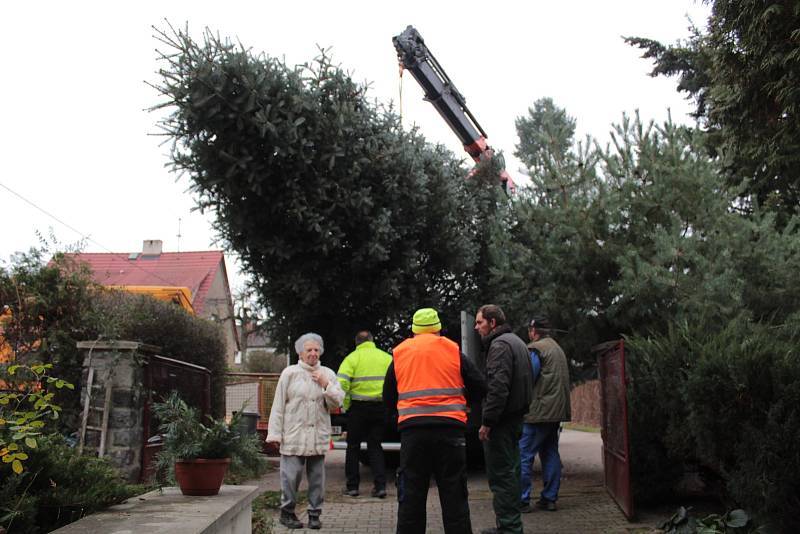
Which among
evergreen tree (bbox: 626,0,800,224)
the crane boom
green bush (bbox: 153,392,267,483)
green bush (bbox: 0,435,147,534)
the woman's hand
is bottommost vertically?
green bush (bbox: 0,435,147,534)

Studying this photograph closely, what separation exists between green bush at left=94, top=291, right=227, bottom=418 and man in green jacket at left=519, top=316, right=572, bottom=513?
4.43 metres

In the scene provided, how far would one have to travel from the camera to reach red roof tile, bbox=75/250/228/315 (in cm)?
3534

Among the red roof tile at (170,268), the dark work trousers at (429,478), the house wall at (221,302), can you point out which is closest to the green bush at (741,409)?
the dark work trousers at (429,478)

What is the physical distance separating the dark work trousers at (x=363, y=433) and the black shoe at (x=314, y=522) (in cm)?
197

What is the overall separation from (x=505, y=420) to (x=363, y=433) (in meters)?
3.05

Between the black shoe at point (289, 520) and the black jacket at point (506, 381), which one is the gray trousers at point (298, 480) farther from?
the black jacket at point (506, 381)

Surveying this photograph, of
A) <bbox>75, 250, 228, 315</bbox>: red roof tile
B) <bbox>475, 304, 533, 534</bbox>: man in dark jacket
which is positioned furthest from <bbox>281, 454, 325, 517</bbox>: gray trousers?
<bbox>75, 250, 228, 315</bbox>: red roof tile

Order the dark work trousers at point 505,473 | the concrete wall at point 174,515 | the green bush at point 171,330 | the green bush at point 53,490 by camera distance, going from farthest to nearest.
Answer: the green bush at point 171,330
the dark work trousers at point 505,473
the concrete wall at point 174,515
the green bush at point 53,490

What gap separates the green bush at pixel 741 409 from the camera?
4.66m

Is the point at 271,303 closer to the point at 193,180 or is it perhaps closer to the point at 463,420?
the point at 193,180

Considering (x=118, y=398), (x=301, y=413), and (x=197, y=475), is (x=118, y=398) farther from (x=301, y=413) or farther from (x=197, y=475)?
(x=197, y=475)

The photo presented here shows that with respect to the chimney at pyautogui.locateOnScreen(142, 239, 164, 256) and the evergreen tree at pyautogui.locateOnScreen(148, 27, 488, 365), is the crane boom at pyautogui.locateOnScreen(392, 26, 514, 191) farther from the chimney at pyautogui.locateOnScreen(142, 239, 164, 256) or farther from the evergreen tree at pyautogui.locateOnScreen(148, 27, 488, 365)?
the chimney at pyautogui.locateOnScreen(142, 239, 164, 256)

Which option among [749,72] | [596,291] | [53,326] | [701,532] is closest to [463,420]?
[701,532]

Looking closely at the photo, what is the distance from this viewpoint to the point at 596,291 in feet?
30.8
